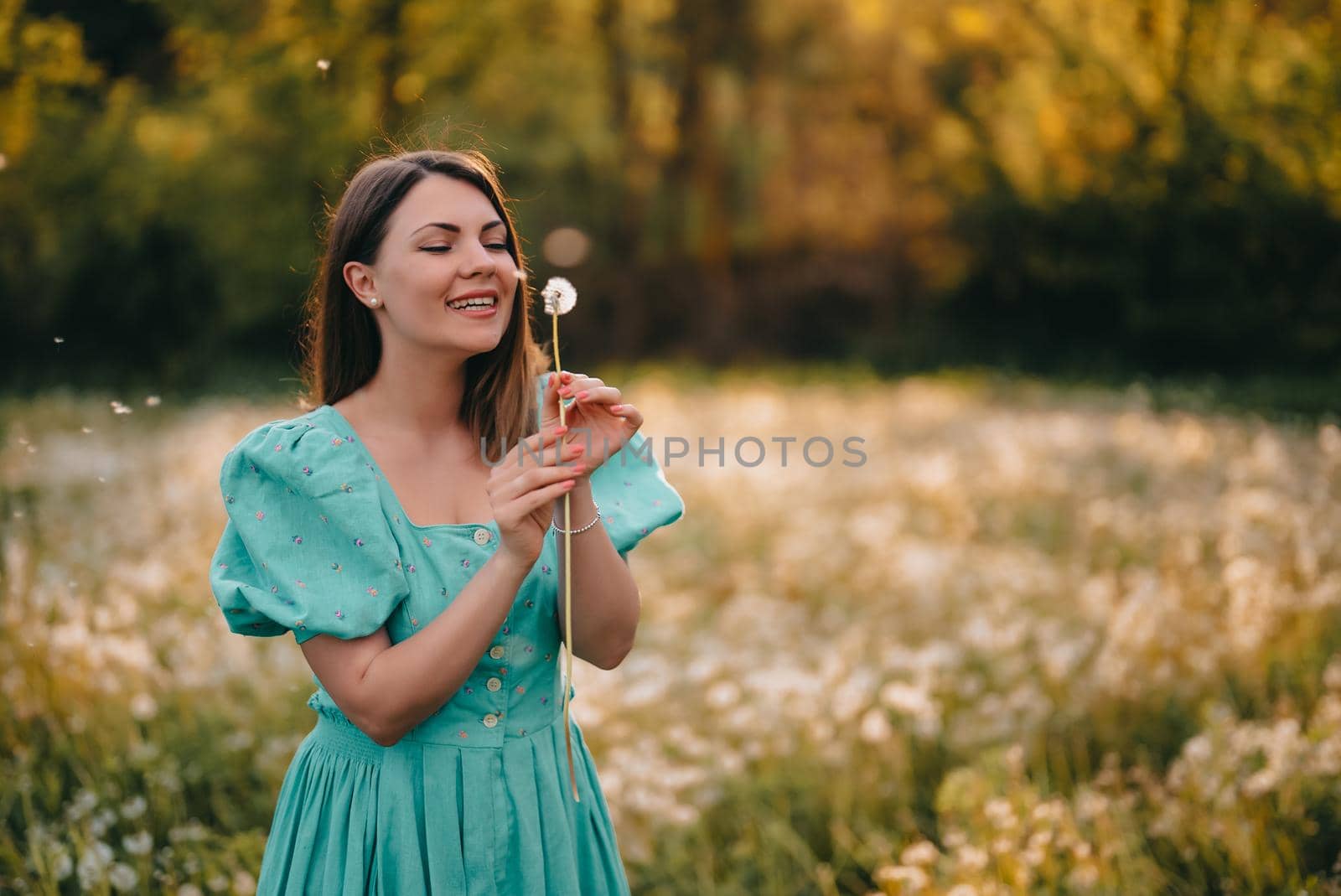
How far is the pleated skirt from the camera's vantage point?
1.79m

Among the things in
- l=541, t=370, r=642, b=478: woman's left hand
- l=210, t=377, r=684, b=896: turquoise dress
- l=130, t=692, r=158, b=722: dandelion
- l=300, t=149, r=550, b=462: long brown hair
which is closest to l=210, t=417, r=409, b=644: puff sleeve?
l=210, t=377, r=684, b=896: turquoise dress

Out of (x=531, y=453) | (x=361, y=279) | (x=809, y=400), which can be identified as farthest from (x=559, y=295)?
(x=809, y=400)

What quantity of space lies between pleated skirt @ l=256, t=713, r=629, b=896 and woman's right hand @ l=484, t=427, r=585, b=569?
44cm

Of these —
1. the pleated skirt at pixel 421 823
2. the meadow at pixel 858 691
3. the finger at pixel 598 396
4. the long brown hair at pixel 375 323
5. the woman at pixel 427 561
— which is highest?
the long brown hair at pixel 375 323

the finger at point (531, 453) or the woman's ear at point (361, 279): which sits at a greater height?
the woman's ear at point (361, 279)

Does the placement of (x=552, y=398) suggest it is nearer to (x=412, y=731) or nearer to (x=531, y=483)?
(x=531, y=483)

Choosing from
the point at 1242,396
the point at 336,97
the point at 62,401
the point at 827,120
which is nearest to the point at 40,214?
the point at 62,401

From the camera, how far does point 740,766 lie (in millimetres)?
3703

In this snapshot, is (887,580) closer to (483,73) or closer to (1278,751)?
(1278,751)

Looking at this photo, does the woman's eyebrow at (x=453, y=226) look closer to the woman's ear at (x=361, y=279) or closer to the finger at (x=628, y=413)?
the woman's ear at (x=361, y=279)

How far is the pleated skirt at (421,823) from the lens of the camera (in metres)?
1.79

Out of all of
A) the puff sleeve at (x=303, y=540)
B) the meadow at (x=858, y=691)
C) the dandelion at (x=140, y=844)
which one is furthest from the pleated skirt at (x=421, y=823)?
the dandelion at (x=140, y=844)

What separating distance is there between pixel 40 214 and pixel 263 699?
8.13 meters

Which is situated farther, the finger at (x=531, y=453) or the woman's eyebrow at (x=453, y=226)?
the woman's eyebrow at (x=453, y=226)
